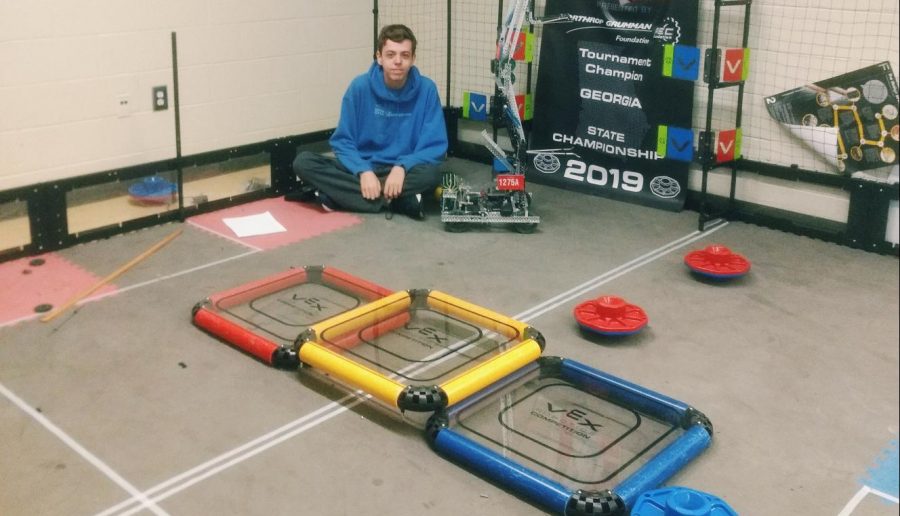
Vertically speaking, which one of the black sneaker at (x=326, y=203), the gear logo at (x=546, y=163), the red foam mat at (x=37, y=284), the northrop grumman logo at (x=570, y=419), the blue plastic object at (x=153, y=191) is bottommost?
the northrop grumman logo at (x=570, y=419)

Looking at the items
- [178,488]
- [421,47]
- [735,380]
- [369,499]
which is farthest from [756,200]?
[178,488]

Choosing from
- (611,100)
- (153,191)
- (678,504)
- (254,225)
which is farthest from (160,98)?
(678,504)

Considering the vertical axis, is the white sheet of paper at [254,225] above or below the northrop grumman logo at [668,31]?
below

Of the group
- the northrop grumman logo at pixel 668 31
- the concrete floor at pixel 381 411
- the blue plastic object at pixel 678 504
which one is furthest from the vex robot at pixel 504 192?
the blue plastic object at pixel 678 504

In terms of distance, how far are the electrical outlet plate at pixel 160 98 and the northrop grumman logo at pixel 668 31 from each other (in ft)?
8.86

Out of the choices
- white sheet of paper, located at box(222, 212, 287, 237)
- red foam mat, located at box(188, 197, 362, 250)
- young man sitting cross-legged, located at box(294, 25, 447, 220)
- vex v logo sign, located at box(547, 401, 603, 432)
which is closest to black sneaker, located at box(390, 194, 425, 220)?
young man sitting cross-legged, located at box(294, 25, 447, 220)

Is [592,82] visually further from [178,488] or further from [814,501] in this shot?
[178,488]

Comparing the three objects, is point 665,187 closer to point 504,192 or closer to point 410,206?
point 504,192

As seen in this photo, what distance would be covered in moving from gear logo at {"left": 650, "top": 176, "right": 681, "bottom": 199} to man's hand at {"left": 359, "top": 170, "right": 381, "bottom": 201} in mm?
1584

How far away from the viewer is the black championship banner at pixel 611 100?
192 inches

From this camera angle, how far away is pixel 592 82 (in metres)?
5.17

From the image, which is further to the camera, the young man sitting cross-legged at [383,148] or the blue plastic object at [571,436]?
the young man sitting cross-legged at [383,148]

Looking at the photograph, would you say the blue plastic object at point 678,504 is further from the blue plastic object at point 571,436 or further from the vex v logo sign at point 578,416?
the vex v logo sign at point 578,416

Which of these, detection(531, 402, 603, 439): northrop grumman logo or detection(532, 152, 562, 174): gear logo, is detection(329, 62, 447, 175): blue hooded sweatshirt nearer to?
detection(532, 152, 562, 174): gear logo
